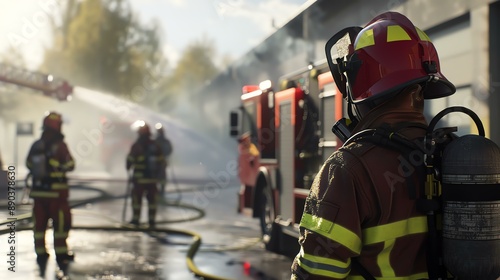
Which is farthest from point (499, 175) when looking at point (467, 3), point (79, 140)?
point (79, 140)

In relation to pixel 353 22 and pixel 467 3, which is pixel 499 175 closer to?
pixel 467 3

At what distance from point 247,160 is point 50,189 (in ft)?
10.4

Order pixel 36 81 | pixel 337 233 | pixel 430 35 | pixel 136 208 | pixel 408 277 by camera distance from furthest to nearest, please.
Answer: pixel 36 81
pixel 136 208
pixel 430 35
pixel 408 277
pixel 337 233

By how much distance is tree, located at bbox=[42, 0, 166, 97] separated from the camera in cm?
4425

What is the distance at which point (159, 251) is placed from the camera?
811 centimetres

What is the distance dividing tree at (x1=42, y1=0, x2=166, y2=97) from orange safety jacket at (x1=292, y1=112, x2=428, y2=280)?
144ft

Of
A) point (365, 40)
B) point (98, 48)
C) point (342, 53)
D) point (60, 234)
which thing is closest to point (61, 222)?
point (60, 234)

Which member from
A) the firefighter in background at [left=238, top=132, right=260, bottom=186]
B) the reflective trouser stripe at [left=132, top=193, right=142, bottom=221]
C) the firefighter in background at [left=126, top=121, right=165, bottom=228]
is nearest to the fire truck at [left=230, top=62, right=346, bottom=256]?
the firefighter in background at [left=238, top=132, right=260, bottom=186]

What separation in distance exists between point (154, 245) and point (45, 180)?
74.6 inches

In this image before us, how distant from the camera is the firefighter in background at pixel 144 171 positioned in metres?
10.5

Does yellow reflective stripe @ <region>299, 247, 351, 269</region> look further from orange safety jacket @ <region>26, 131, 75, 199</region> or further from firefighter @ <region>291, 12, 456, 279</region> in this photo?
orange safety jacket @ <region>26, 131, 75, 199</region>

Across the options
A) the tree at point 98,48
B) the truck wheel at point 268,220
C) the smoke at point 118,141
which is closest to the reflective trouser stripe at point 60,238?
the truck wheel at point 268,220

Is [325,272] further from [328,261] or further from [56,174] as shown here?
[56,174]

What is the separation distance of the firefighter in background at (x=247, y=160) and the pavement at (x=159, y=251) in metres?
0.88
